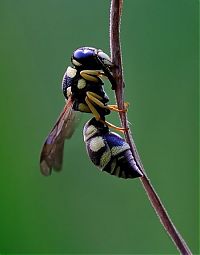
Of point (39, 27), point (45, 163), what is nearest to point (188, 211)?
point (39, 27)

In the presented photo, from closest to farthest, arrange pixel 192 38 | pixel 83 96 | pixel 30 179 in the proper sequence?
1. pixel 83 96
2. pixel 192 38
3. pixel 30 179

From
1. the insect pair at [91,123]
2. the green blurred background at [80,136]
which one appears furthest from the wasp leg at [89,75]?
the green blurred background at [80,136]

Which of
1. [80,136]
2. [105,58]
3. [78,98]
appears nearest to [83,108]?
[78,98]

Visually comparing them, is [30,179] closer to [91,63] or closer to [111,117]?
[111,117]

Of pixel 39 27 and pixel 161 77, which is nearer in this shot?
pixel 161 77

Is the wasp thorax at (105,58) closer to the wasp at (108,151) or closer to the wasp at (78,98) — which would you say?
the wasp at (78,98)

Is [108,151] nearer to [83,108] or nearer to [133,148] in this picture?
[83,108]

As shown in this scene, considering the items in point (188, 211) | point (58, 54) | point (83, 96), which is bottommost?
point (188, 211)

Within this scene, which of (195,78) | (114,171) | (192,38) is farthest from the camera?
(195,78)
